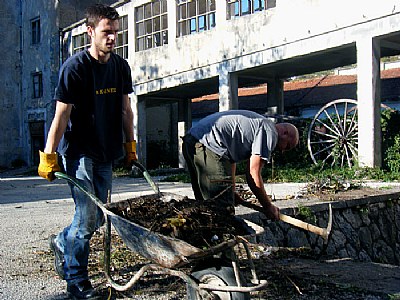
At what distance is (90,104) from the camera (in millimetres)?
3793

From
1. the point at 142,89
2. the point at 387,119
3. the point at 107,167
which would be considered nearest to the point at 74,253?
the point at 107,167

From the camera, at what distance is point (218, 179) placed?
4129 millimetres

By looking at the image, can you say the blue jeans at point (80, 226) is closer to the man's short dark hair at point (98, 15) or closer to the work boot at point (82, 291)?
the work boot at point (82, 291)

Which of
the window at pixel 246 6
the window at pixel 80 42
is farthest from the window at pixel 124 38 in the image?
the window at pixel 246 6

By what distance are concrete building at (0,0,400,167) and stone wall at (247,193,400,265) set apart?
3.73m

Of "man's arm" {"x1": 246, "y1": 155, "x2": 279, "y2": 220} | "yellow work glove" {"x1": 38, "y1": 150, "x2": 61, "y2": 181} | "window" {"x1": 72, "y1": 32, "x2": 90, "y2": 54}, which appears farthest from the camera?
"window" {"x1": 72, "y1": 32, "x2": 90, "y2": 54}

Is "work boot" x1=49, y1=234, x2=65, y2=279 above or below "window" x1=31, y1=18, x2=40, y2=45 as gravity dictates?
below

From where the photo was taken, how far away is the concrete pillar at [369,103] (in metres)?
11.6

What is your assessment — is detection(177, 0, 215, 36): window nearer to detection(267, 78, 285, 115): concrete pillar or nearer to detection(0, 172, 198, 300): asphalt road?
detection(267, 78, 285, 115): concrete pillar

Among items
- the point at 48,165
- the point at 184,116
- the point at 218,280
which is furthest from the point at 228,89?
the point at 218,280

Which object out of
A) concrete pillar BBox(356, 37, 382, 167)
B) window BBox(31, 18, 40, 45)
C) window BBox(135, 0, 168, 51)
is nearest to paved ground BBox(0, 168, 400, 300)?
concrete pillar BBox(356, 37, 382, 167)

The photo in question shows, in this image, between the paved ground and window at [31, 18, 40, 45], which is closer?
the paved ground

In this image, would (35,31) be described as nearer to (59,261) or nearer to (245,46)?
(245,46)

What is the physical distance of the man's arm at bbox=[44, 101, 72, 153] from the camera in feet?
11.6
